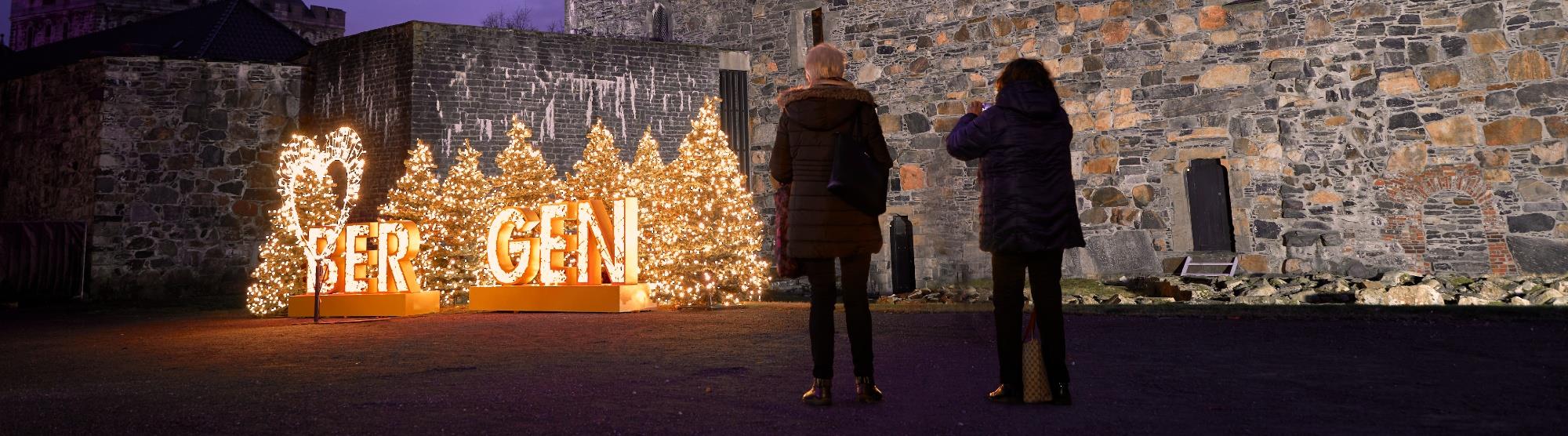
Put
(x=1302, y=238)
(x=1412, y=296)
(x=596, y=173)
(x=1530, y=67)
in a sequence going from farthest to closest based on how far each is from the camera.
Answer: (x=596, y=173) < (x=1302, y=238) < (x=1530, y=67) < (x=1412, y=296)

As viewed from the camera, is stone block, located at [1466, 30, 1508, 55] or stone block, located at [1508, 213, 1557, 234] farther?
stone block, located at [1466, 30, 1508, 55]

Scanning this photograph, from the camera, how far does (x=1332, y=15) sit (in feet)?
43.1

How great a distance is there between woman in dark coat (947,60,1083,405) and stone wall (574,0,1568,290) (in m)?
11.0

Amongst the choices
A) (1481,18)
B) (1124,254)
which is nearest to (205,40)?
(1124,254)

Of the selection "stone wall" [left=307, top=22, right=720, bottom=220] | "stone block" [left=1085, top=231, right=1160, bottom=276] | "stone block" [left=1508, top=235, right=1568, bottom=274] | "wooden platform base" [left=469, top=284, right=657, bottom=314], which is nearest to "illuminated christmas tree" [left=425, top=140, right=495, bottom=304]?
"wooden platform base" [left=469, top=284, right=657, bottom=314]

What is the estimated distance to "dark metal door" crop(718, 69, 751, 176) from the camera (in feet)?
58.7

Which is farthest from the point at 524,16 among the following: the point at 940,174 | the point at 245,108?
the point at 940,174

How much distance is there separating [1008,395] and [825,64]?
57.7 inches

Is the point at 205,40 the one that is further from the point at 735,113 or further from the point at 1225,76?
the point at 1225,76

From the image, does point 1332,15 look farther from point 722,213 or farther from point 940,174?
point 722,213

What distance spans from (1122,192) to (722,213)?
6.07 metres

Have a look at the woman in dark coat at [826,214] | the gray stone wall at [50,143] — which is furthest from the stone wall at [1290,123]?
the gray stone wall at [50,143]

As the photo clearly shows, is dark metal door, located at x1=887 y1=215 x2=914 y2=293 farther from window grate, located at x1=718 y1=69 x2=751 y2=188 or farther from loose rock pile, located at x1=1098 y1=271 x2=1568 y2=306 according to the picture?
loose rock pile, located at x1=1098 y1=271 x2=1568 y2=306

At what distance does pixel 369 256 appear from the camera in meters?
10.9
